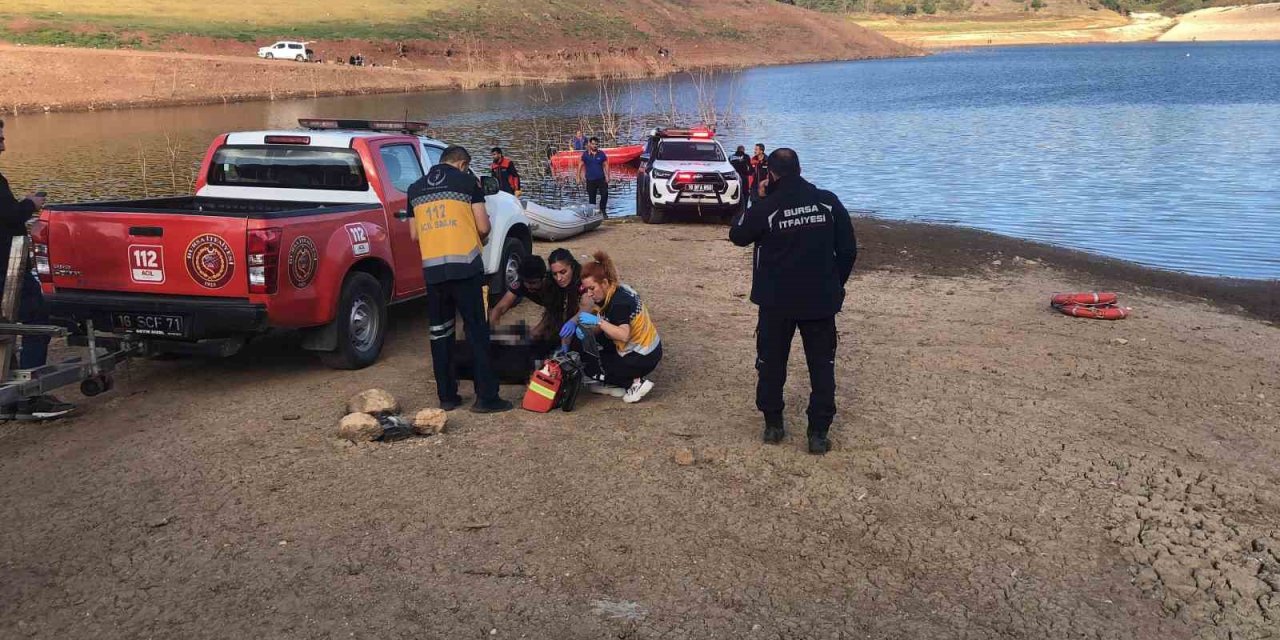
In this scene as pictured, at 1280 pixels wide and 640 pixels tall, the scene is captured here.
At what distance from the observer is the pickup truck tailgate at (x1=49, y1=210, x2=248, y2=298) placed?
7008mm

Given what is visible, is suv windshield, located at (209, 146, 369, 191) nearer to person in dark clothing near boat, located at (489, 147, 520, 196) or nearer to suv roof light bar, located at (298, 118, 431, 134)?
suv roof light bar, located at (298, 118, 431, 134)

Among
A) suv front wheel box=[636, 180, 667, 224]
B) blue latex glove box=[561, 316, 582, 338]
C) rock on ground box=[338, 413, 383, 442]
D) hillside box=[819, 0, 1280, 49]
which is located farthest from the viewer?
hillside box=[819, 0, 1280, 49]

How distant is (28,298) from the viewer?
7.19 meters

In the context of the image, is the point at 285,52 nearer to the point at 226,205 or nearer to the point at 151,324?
the point at 226,205

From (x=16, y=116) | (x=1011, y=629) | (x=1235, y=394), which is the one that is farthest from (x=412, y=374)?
(x=16, y=116)

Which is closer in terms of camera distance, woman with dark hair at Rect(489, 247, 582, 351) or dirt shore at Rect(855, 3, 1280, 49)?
woman with dark hair at Rect(489, 247, 582, 351)

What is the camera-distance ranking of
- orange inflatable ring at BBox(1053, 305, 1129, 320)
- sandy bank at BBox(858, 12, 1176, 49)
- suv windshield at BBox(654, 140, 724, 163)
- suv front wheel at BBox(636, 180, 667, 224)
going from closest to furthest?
orange inflatable ring at BBox(1053, 305, 1129, 320), suv front wheel at BBox(636, 180, 667, 224), suv windshield at BBox(654, 140, 724, 163), sandy bank at BBox(858, 12, 1176, 49)

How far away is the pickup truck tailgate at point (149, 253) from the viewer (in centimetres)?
701

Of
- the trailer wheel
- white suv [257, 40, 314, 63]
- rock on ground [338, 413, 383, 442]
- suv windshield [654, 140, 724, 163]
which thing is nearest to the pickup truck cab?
the trailer wheel

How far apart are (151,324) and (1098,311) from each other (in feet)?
28.3

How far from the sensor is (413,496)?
18.4ft

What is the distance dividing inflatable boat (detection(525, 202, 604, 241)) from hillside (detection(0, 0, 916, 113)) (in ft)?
139

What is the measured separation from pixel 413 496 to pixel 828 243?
8.87ft

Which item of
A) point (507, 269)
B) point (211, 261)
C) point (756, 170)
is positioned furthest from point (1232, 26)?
point (211, 261)
